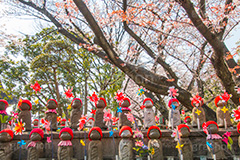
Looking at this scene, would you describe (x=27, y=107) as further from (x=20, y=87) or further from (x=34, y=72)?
(x=20, y=87)

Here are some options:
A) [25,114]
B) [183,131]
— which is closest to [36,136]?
[25,114]

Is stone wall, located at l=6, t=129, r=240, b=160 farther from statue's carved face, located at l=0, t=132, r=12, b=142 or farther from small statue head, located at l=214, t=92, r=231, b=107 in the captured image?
small statue head, located at l=214, t=92, r=231, b=107

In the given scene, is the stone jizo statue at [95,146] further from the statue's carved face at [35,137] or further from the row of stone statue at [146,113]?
the statue's carved face at [35,137]

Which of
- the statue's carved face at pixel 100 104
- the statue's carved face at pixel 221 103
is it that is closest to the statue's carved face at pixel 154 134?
the statue's carved face at pixel 100 104

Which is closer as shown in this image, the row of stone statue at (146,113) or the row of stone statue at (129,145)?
the row of stone statue at (129,145)

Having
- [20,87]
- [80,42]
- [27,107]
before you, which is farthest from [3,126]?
[20,87]

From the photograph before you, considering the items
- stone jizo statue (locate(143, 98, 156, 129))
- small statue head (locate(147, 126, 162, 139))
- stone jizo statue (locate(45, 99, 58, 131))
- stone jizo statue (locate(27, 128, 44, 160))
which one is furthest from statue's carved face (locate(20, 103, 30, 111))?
small statue head (locate(147, 126, 162, 139))

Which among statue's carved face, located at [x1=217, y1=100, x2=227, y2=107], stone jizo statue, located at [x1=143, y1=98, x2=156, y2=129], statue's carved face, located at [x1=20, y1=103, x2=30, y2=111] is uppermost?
statue's carved face, located at [x1=20, y1=103, x2=30, y2=111]

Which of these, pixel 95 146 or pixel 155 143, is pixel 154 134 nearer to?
pixel 155 143

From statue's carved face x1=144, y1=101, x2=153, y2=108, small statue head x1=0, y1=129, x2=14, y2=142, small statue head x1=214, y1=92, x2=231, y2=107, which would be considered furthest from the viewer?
statue's carved face x1=144, y1=101, x2=153, y2=108

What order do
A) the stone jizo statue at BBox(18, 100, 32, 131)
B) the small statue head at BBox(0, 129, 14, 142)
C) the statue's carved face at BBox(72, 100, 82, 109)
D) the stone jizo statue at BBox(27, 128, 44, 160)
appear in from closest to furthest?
the stone jizo statue at BBox(27, 128, 44, 160) → the small statue head at BBox(0, 129, 14, 142) → the stone jizo statue at BBox(18, 100, 32, 131) → the statue's carved face at BBox(72, 100, 82, 109)

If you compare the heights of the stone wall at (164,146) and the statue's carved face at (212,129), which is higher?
the statue's carved face at (212,129)

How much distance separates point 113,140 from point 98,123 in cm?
77

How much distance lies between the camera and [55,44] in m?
11.3
